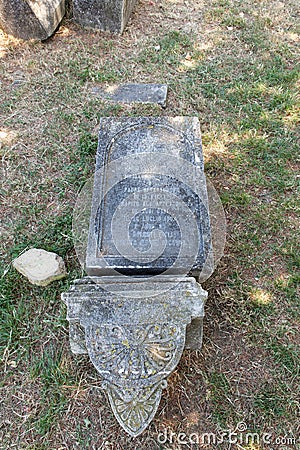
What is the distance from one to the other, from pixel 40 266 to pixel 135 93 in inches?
88.3

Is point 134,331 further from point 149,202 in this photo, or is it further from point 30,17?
point 30,17

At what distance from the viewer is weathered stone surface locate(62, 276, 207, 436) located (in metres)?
2.24

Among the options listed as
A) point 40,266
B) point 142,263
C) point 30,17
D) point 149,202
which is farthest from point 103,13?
point 142,263

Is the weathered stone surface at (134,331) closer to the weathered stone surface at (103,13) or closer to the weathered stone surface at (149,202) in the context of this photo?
the weathered stone surface at (149,202)

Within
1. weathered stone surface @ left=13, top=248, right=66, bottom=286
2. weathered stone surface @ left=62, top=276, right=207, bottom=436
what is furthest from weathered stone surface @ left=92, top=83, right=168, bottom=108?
weathered stone surface @ left=62, top=276, right=207, bottom=436

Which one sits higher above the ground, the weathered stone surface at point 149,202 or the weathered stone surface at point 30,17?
the weathered stone surface at point 30,17

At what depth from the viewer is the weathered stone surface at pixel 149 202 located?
2.73 metres

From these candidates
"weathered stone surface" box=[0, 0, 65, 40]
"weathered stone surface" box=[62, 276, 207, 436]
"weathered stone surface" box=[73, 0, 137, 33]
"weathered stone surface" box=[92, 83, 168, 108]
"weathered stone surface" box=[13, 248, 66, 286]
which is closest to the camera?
"weathered stone surface" box=[62, 276, 207, 436]

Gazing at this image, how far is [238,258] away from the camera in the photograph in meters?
3.18

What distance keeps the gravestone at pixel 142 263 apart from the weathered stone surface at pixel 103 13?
1.95 meters

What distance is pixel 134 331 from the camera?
237 centimetres

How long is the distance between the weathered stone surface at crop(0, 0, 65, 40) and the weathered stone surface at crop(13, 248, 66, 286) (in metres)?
2.96

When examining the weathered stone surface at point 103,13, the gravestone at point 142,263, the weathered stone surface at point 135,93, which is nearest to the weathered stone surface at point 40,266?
the gravestone at point 142,263

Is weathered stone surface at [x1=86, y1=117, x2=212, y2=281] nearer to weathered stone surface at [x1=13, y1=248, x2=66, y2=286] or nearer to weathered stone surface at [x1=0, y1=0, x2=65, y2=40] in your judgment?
weathered stone surface at [x1=13, y1=248, x2=66, y2=286]
